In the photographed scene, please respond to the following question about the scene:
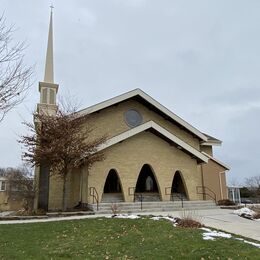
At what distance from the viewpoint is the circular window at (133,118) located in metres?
27.0

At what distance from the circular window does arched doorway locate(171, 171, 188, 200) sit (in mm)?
5023

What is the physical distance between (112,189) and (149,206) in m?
4.33

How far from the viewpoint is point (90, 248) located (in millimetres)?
9430

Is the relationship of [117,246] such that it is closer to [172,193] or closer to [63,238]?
[63,238]

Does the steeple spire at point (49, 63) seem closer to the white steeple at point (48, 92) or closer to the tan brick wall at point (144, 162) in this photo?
the white steeple at point (48, 92)

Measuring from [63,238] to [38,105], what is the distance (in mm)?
16239

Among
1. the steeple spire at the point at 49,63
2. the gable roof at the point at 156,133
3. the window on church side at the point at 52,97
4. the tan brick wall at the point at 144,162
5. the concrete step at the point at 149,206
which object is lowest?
the concrete step at the point at 149,206

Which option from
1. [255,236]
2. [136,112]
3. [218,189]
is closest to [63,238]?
[255,236]

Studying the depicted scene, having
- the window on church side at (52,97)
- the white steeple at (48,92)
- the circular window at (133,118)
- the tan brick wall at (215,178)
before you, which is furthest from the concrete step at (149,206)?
the window on church side at (52,97)

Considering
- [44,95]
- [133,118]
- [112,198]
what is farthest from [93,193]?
[44,95]

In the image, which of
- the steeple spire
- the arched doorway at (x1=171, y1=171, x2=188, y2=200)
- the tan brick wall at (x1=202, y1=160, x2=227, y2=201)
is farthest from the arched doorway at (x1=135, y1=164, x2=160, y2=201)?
the steeple spire

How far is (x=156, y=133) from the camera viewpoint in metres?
24.6

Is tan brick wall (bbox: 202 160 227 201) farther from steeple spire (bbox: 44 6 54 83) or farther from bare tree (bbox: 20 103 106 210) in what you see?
steeple spire (bbox: 44 6 54 83)

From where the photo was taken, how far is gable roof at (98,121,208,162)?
22078 millimetres
